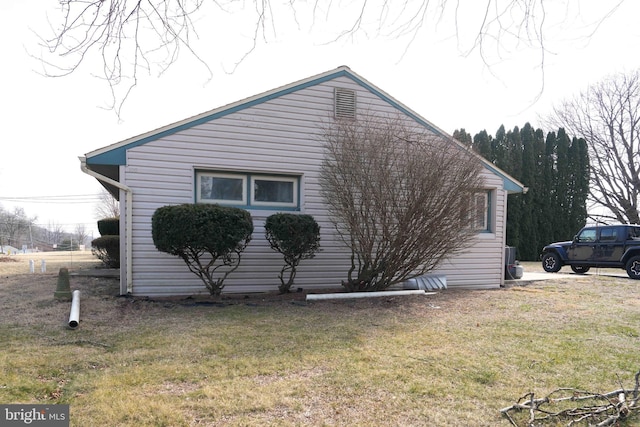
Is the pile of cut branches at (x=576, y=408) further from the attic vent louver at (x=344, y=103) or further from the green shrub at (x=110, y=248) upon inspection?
the green shrub at (x=110, y=248)

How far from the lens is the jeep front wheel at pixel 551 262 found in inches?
600

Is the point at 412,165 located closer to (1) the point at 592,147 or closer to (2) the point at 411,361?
(2) the point at 411,361

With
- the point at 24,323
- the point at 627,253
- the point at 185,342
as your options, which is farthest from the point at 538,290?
the point at 24,323

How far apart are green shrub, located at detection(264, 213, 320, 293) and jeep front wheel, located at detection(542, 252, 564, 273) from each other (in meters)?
11.4

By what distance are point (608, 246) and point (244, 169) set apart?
1257 centimetres

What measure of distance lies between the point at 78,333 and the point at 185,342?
1499 millimetres

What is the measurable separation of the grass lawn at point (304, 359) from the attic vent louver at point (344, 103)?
4.26 metres

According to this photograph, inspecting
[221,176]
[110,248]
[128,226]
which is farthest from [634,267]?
[110,248]

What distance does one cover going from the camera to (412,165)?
7504 mm

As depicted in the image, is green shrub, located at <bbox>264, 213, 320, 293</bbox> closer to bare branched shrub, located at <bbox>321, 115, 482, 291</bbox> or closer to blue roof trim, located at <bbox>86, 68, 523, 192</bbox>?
bare branched shrub, located at <bbox>321, 115, 482, 291</bbox>

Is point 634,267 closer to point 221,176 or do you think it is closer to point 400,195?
point 400,195

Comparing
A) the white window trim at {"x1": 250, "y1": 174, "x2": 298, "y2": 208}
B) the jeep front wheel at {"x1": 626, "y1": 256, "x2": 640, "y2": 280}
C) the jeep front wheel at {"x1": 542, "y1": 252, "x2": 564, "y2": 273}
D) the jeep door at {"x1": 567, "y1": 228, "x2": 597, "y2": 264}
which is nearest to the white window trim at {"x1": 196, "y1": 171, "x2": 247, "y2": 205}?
the white window trim at {"x1": 250, "y1": 174, "x2": 298, "y2": 208}

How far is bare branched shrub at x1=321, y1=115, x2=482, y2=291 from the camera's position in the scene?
751cm

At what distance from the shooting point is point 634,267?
500 inches
